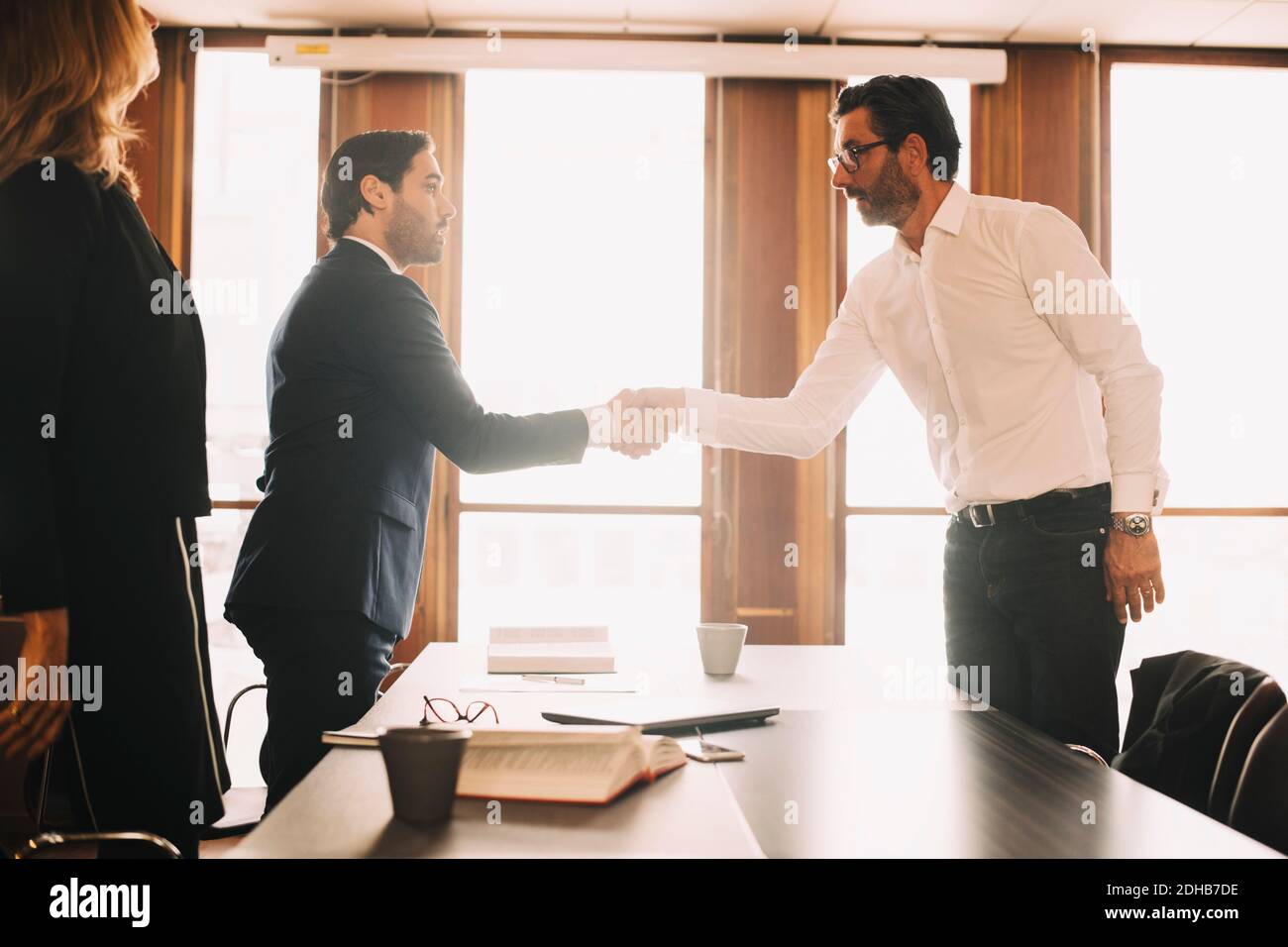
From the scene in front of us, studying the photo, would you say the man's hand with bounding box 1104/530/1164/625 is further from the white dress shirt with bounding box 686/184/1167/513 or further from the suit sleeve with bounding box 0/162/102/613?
the suit sleeve with bounding box 0/162/102/613

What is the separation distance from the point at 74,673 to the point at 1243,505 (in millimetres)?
4451

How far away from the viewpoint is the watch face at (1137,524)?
6.16 feet

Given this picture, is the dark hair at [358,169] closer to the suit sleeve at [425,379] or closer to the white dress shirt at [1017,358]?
the suit sleeve at [425,379]

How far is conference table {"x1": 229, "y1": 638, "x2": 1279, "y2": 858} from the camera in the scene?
94cm

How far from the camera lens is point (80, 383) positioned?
126cm

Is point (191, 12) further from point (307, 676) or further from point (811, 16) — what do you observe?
point (307, 676)

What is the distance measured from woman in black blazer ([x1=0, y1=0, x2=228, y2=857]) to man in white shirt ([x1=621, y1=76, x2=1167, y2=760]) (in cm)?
144

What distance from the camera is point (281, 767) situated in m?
Answer: 1.77

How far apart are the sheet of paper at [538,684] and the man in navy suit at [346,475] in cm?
24

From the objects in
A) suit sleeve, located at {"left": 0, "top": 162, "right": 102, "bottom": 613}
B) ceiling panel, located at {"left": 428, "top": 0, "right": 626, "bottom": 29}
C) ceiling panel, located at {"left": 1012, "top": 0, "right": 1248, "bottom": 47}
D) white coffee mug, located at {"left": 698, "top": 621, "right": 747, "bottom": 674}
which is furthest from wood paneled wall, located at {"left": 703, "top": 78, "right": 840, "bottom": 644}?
suit sleeve, located at {"left": 0, "top": 162, "right": 102, "bottom": 613}

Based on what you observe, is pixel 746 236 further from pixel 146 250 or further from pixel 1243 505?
pixel 146 250

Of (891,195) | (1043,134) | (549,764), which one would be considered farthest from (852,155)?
(1043,134)

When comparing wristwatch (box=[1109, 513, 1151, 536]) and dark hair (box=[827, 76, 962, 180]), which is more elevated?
dark hair (box=[827, 76, 962, 180])

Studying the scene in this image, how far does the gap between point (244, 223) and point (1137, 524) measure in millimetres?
3597
